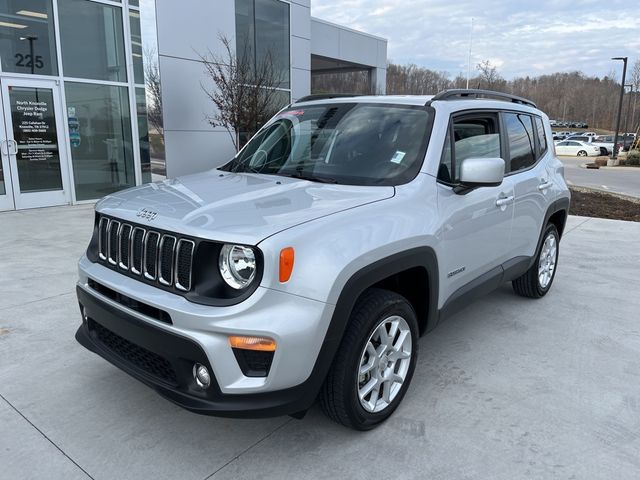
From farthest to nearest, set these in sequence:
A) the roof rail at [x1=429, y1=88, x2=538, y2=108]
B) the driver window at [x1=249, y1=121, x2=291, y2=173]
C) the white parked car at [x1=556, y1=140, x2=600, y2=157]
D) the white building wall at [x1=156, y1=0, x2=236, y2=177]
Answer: the white parked car at [x1=556, y1=140, x2=600, y2=157]
the white building wall at [x1=156, y1=0, x2=236, y2=177]
the driver window at [x1=249, y1=121, x2=291, y2=173]
the roof rail at [x1=429, y1=88, x2=538, y2=108]

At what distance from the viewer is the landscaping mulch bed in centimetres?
1049

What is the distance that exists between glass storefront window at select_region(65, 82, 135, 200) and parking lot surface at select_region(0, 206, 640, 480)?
6.81 meters

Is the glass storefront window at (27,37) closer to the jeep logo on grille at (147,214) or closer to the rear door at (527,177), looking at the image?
the jeep logo on grille at (147,214)

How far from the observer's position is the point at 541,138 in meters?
4.91

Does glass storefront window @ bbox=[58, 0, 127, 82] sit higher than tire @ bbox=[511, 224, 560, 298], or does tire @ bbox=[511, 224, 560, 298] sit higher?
glass storefront window @ bbox=[58, 0, 127, 82]

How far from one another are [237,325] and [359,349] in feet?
2.31

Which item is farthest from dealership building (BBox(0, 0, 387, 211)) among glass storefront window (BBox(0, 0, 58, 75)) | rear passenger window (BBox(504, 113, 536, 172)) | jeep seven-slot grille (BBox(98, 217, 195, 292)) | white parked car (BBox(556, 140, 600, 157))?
white parked car (BBox(556, 140, 600, 157))

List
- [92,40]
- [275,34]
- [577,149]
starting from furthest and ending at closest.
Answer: [577,149] → [275,34] → [92,40]

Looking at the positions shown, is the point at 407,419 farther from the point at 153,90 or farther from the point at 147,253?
the point at 153,90

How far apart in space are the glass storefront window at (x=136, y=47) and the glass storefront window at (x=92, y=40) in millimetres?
228

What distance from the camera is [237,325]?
2.21 meters

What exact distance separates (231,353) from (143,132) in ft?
34.4

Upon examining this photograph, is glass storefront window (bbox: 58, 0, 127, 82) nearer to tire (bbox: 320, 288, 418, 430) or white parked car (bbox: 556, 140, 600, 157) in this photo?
tire (bbox: 320, 288, 418, 430)

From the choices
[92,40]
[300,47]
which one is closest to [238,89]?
[92,40]
